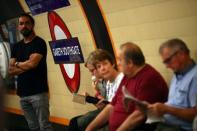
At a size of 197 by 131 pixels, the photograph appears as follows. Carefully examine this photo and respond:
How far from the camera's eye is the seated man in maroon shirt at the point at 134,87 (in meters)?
2.98

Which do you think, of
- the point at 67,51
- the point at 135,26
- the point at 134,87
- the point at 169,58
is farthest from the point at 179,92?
the point at 67,51

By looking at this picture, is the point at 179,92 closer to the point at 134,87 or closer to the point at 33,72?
the point at 134,87

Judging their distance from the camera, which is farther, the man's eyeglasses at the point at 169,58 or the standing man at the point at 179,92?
the man's eyeglasses at the point at 169,58

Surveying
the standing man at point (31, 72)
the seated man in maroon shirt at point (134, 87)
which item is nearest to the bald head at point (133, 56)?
the seated man in maroon shirt at point (134, 87)

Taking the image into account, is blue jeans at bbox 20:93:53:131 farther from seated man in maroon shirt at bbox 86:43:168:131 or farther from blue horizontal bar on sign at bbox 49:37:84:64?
seated man in maroon shirt at bbox 86:43:168:131

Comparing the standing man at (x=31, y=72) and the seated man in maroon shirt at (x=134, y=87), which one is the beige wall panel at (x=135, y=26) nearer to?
the seated man in maroon shirt at (x=134, y=87)

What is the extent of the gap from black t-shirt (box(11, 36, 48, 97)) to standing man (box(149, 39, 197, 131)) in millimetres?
1805

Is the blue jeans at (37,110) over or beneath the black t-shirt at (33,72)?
beneath

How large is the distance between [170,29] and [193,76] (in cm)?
91

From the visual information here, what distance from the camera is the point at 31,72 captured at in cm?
425

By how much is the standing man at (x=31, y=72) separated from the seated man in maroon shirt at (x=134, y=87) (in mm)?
1217

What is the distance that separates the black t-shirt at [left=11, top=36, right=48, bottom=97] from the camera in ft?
13.8

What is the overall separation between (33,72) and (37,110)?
1.53 ft

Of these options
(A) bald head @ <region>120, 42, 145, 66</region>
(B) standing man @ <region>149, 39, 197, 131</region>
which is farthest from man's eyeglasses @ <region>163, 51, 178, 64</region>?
(A) bald head @ <region>120, 42, 145, 66</region>
